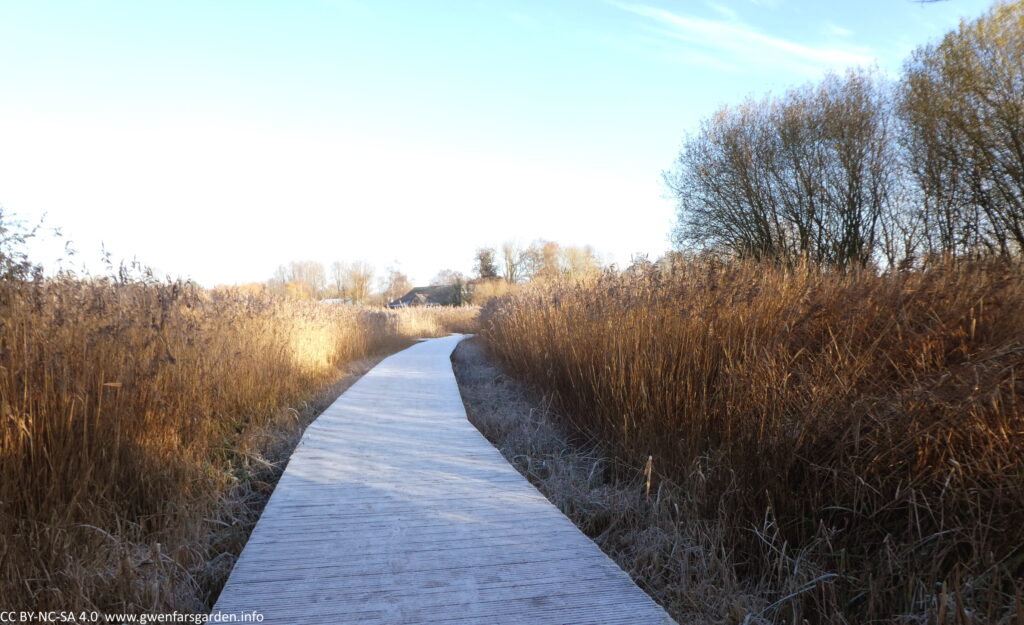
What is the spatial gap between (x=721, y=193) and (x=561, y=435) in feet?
55.4

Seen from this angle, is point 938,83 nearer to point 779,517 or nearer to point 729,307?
point 729,307

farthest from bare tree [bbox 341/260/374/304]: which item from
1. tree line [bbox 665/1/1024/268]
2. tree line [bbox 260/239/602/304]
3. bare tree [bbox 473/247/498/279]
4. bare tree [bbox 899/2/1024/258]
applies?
bare tree [bbox 899/2/1024/258]

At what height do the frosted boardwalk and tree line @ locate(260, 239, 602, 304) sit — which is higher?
tree line @ locate(260, 239, 602, 304)

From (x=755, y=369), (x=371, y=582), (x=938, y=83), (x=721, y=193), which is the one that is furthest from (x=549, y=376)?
(x=721, y=193)

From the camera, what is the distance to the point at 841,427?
7.57ft

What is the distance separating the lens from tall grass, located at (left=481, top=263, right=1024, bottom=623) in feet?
6.31

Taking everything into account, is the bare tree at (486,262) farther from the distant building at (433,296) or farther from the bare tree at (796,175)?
the bare tree at (796,175)

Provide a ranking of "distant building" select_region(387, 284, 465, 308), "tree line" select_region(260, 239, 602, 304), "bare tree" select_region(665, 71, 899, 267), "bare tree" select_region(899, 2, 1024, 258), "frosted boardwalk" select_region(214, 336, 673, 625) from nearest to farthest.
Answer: "frosted boardwalk" select_region(214, 336, 673, 625) < "bare tree" select_region(899, 2, 1024, 258) < "bare tree" select_region(665, 71, 899, 267) < "tree line" select_region(260, 239, 602, 304) < "distant building" select_region(387, 284, 465, 308)

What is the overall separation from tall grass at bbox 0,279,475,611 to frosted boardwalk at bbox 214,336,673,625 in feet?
1.18

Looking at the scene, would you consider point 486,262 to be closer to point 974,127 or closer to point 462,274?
point 462,274

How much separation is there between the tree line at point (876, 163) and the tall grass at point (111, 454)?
334 inches

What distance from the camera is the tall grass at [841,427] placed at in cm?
192

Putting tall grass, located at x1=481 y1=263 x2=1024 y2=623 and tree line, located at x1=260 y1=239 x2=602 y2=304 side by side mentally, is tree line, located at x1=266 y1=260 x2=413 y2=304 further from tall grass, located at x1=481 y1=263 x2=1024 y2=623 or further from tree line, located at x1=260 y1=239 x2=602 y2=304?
tall grass, located at x1=481 y1=263 x2=1024 y2=623

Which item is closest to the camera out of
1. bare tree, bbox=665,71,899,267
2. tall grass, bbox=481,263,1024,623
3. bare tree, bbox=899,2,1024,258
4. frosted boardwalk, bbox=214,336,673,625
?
frosted boardwalk, bbox=214,336,673,625
